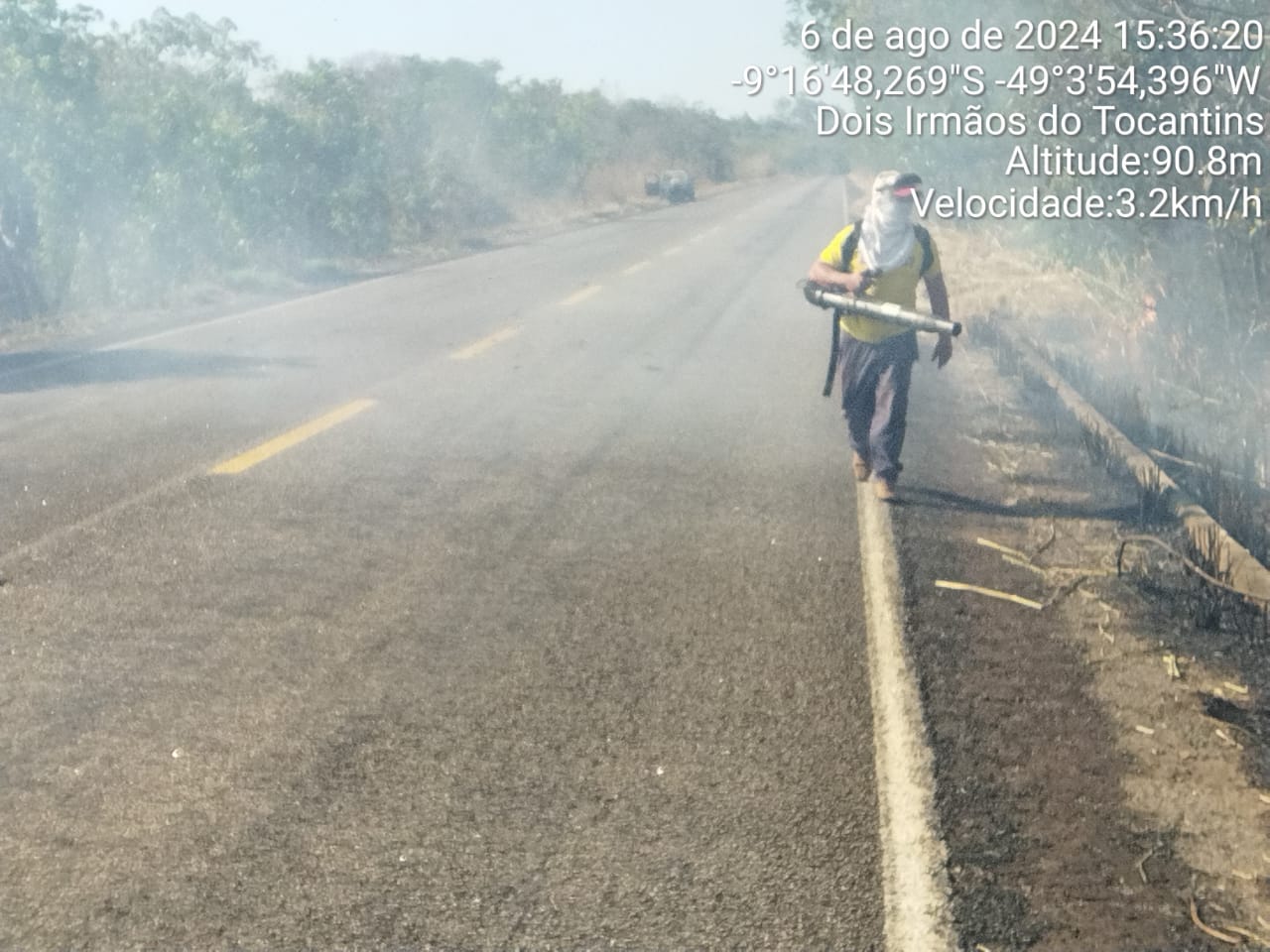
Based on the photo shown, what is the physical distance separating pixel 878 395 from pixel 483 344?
664 centimetres

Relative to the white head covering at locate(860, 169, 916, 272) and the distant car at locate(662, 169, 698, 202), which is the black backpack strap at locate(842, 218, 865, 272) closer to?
the white head covering at locate(860, 169, 916, 272)

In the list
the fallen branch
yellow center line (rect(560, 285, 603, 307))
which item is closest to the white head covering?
the fallen branch

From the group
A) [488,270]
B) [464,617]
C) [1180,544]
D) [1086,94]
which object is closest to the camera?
[464,617]

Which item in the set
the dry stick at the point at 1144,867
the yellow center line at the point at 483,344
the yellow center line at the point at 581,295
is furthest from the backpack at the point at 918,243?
the yellow center line at the point at 581,295

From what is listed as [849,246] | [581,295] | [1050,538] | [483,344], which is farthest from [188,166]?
[1050,538]

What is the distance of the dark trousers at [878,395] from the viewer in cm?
816

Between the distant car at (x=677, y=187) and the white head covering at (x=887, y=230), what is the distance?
54849mm

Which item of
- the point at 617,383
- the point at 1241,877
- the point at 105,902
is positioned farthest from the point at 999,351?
the point at 105,902

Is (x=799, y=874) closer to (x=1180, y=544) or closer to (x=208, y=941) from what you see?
(x=208, y=941)

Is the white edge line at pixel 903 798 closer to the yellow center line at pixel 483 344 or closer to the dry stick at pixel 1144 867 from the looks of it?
the dry stick at pixel 1144 867

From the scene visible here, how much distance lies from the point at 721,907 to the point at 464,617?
2.41m

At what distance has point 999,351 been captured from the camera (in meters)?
14.4

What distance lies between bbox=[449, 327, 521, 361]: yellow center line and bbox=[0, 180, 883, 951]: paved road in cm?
214

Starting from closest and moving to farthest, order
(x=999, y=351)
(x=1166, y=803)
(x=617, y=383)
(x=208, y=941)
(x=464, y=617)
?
1. (x=208, y=941)
2. (x=1166, y=803)
3. (x=464, y=617)
4. (x=617, y=383)
5. (x=999, y=351)
